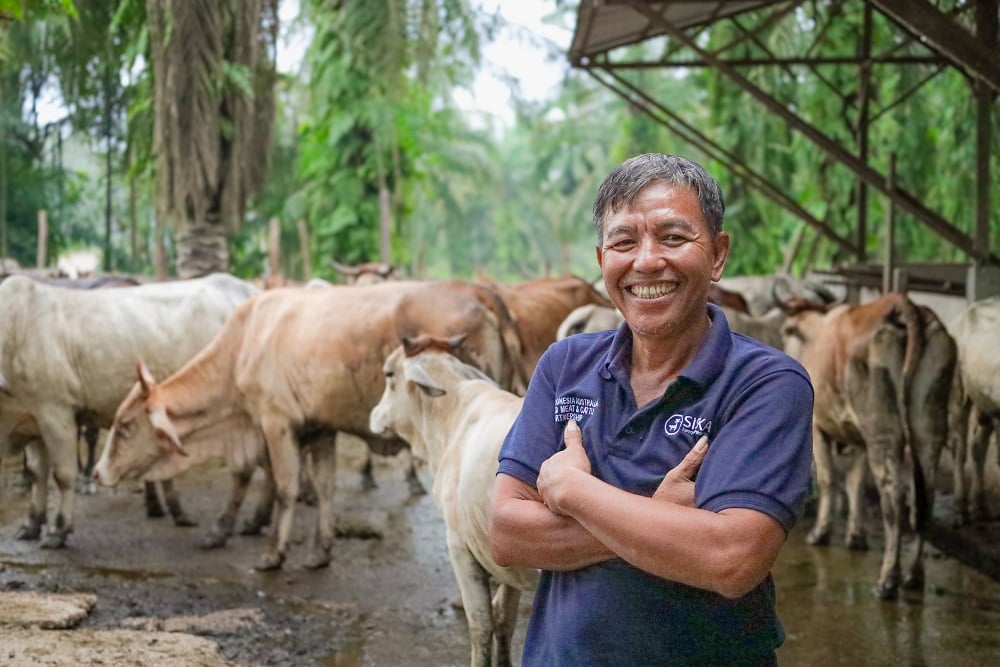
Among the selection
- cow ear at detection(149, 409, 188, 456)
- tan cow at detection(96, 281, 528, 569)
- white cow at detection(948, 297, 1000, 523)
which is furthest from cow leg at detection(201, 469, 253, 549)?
white cow at detection(948, 297, 1000, 523)

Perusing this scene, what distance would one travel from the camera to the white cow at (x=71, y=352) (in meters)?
9.20

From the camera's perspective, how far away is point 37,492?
938 centimetres

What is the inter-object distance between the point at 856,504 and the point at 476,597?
15.4 ft

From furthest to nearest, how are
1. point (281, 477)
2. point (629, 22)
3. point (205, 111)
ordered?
point (205, 111), point (629, 22), point (281, 477)

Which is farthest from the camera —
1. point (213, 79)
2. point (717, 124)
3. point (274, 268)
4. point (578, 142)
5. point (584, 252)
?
point (584, 252)

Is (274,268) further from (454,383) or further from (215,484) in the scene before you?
(454,383)

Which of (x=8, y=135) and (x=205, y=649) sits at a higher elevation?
(x=8, y=135)

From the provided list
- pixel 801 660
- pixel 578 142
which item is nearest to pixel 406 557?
pixel 801 660

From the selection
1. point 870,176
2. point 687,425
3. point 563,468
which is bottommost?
point 563,468

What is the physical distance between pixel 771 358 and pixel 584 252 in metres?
71.9

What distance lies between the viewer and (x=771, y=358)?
2518 mm

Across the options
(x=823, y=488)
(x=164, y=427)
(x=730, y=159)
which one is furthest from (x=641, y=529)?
(x=730, y=159)

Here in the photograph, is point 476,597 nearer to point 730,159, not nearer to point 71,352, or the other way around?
point 71,352

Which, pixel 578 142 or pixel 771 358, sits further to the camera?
pixel 578 142
